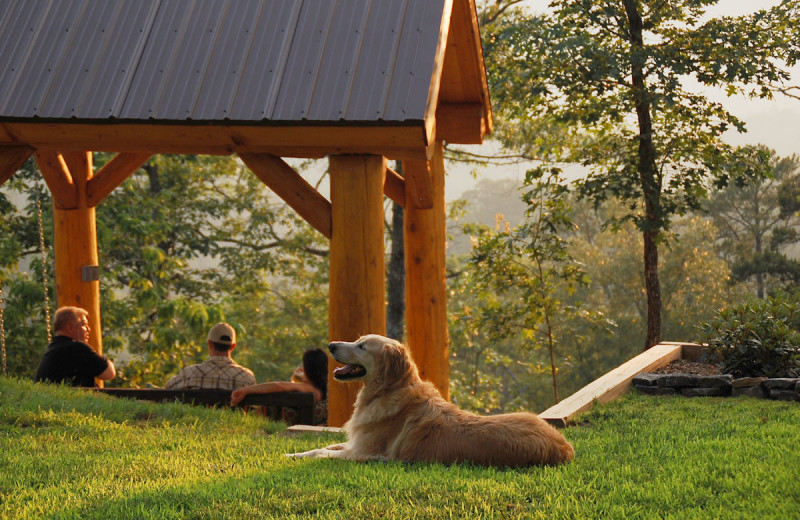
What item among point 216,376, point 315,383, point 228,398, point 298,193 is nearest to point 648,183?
point 315,383

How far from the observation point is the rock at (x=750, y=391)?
7.63 meters

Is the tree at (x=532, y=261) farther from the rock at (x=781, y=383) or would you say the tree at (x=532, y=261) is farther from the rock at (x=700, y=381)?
the rock at (x=781, y=383)

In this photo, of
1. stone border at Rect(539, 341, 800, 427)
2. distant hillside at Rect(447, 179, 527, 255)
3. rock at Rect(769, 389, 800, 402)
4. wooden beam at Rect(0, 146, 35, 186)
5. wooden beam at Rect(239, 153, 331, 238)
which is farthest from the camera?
distant hillside at Rect(447, 179, 527, 255)

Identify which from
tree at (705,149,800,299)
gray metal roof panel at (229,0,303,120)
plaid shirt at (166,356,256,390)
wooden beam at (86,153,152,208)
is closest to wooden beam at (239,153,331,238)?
gray metal roof panel at (229,0,303,120)

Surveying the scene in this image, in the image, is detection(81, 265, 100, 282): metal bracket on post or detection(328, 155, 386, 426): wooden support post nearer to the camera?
detection(328, 155, 386, 426): wooden support post

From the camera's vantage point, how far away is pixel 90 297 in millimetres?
9891

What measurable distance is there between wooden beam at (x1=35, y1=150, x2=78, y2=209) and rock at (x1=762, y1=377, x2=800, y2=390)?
7.12m

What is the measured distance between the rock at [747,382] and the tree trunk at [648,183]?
3.38m

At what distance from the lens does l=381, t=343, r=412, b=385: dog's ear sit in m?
5.18

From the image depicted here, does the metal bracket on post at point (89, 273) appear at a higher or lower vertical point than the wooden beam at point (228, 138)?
lower

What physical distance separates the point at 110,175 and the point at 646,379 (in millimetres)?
6083

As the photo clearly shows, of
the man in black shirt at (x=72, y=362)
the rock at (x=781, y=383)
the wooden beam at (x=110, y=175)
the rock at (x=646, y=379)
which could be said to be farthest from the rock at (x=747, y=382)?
the wooden beam at (x=110, y=175)

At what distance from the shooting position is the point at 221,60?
6.68 metres

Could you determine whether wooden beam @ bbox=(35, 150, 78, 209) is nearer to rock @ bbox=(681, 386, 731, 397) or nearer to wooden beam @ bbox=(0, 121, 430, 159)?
wooden beam @ bbox=(0, 121, 430, 159)
